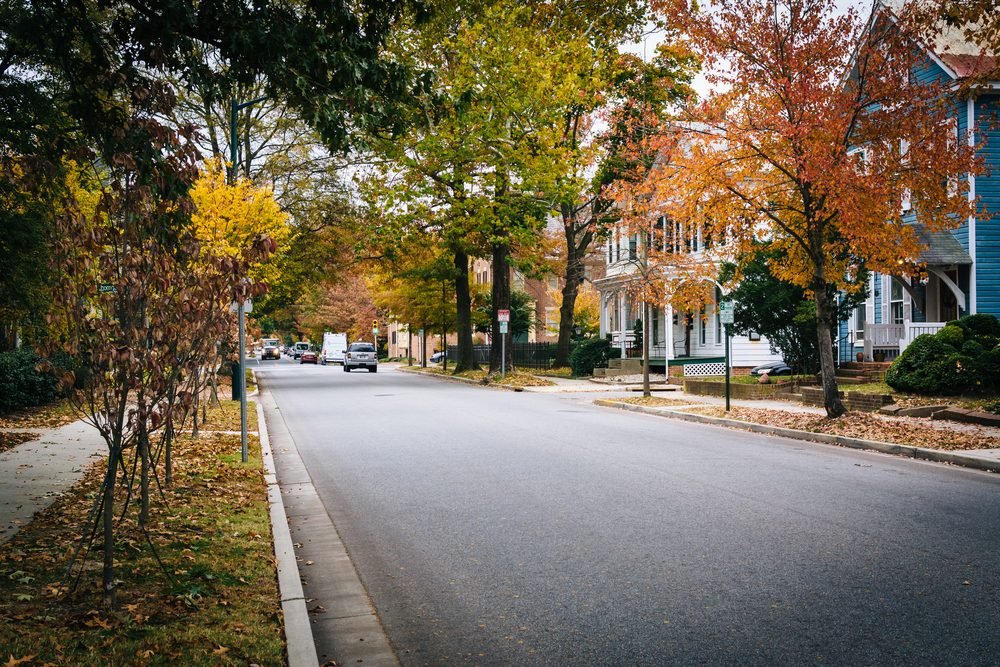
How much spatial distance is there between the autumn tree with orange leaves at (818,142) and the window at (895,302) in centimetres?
974

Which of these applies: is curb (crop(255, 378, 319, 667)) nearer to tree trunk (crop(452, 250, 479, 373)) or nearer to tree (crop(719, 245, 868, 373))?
tree (crop(719, 245, 868, 373))

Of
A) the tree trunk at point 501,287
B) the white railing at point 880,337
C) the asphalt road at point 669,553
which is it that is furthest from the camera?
the tree trunk at point 501,287

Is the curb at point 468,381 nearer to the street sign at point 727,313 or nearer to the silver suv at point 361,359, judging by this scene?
the silver suv at point 361,359

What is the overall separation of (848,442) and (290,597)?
12.0 m

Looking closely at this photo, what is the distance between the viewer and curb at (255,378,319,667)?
4.97m

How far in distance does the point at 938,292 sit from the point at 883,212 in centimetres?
A: 1284

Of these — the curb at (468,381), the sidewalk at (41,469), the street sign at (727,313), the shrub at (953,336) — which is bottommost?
the sidewalk at (41,469)

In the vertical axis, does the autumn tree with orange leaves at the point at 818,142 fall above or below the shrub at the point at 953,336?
above

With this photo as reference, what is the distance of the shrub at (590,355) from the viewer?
42938 millimetres

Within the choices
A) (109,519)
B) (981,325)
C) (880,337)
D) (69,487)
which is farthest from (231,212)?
(880,337)

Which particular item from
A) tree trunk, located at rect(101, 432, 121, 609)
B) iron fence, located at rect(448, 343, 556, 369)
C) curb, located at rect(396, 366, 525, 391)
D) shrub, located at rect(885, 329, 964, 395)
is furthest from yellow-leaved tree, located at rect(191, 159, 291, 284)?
iron fence, located at rect(448, 343, 556, 369)

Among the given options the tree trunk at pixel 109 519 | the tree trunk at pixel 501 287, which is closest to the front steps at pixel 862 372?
the tree trunk at pixel 501 287

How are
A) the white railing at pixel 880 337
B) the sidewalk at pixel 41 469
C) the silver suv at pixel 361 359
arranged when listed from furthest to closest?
the silver suv at pixel 361 359, the white railing at pixel 880 337, the sidewalk at pixel 41 469

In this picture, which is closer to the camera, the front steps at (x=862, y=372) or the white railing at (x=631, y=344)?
the front steps at (x=862, y=372)
